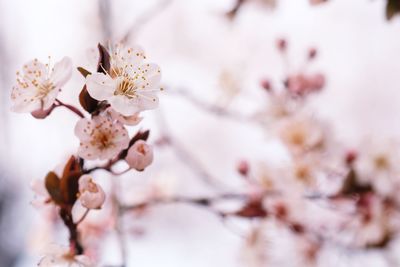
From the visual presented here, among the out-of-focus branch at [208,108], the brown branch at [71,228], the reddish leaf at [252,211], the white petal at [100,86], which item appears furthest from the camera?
the out-of-focus branch at [208,108]

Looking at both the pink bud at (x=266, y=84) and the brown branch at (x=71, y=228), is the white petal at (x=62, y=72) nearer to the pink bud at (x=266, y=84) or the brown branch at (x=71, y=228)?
the brown branch at (x=71, y=228)

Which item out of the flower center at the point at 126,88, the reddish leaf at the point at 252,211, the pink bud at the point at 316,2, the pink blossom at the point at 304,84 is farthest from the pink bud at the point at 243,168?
the flower center at the point at 126,88

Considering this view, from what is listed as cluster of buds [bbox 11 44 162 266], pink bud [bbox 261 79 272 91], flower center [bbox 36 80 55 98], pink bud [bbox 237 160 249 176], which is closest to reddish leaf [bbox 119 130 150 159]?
cluster of buds [bbox 11 44 162 266]

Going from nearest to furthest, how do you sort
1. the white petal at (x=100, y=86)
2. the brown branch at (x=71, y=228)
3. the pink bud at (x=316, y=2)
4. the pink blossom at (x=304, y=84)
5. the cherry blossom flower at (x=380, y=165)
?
1. the white petal at (x=100, y=86)
2. the brown branch at (x=71, y=228)
3. the pink bud at (x=316, y=2)
4. the cherry blossom flower at (x=380, y=165)
5. the pink blossom at (x=304, y=84)

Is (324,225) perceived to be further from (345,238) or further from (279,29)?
(279,29)

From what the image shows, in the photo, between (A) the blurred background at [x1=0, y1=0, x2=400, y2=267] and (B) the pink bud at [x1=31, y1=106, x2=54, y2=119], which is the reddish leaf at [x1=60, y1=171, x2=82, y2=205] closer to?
(B) the pink bud at [x1=31, y1=106, x2=54, y2=119]

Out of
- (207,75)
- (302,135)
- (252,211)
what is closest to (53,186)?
(252,211)
